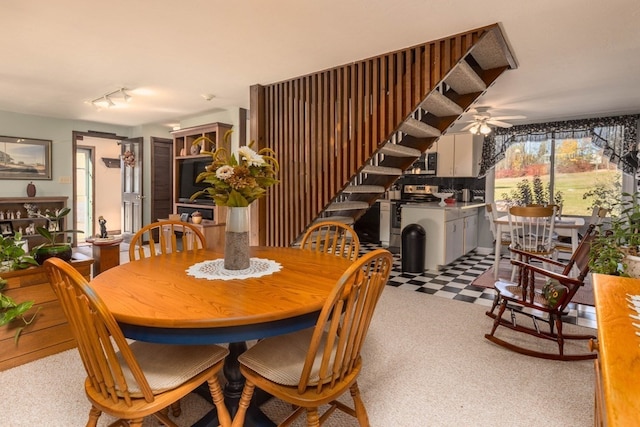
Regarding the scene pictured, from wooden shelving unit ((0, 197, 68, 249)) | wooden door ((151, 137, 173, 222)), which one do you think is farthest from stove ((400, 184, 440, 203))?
wooden shelving unit ((0, 197, 68, 249))

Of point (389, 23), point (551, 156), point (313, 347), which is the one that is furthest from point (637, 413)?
point (551, 156)

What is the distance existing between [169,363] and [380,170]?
2.77 metres

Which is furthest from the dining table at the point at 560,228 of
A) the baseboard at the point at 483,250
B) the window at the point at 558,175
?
the baseboard at the point at 483,250

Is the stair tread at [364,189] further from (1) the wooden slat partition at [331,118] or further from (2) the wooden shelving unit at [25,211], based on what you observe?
(2) the wooden shelving unit at [25,211]

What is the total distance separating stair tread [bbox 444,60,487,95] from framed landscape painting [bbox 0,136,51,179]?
642 cm

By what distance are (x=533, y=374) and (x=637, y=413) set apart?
184cm

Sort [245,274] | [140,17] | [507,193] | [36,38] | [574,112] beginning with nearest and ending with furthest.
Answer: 1. [245,274]
2. [140,17]
3. [36,38]
4. [574,112]
5. [507,193]

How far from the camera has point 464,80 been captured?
3.14 m

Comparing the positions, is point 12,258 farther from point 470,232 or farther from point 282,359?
point 470,232

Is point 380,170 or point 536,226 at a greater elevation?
point 380,170

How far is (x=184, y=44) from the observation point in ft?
9.45

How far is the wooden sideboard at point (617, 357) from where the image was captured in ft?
2.10

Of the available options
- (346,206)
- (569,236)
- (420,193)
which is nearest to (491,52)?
(346,206)

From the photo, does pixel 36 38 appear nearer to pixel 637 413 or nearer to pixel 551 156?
pixel 637 413
